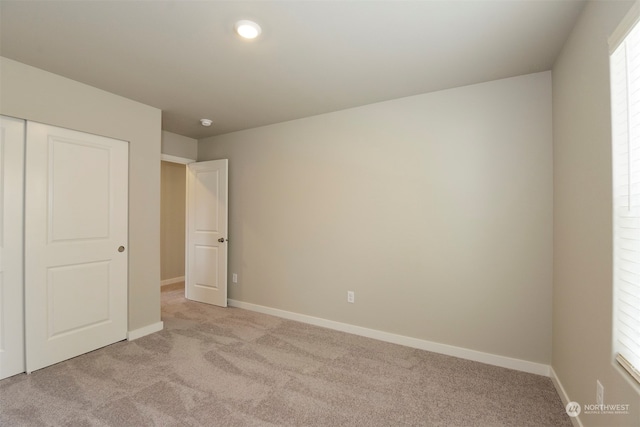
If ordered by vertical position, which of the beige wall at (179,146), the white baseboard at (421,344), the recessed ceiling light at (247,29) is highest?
the recessed ceiling light at (247,29)

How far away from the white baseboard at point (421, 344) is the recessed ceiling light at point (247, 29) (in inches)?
114

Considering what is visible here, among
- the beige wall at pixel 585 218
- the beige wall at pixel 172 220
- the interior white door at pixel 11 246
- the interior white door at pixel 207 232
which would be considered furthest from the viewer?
the beige wall at pixel 172 220

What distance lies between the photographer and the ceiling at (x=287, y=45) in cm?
173

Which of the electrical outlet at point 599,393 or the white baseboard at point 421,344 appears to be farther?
the white baseboard at point 421,344

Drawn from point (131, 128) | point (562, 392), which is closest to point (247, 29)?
point (131, 128)

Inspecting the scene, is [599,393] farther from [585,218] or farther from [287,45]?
[287,45]

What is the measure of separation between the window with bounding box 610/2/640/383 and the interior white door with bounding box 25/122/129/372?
3766 millimetres

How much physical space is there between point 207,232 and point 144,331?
151cm

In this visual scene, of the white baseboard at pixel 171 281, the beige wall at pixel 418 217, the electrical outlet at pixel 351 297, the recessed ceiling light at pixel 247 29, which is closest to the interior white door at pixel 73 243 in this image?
the beige wall at pixel 418 217

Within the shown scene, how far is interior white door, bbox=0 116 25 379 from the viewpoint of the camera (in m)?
2.28

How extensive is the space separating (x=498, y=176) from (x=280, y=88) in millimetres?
2121

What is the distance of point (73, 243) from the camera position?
2.67 m

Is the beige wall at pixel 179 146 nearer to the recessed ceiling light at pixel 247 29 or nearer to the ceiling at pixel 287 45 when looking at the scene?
the ceiling at pixel 287 45

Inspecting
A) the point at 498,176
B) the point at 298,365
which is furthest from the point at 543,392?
the point at 298,365
